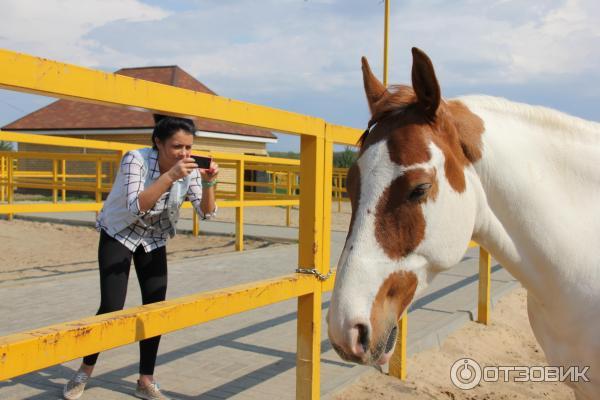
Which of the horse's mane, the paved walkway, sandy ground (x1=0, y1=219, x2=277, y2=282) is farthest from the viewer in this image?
sandy ground (x1=0, y1=219, x2=277, y2=282)

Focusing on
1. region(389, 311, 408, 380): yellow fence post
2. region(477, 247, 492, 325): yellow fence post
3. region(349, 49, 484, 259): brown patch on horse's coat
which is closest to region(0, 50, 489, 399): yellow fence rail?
region(349, 49, 484, 259): brown patch on horse's coat

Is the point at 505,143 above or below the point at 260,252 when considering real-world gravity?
above

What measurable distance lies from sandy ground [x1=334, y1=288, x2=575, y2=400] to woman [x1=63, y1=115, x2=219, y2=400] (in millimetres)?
1383

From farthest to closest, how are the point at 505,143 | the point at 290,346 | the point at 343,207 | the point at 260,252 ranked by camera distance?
the point at 343,207 < the point at 260,252 < the point at 290,346 < the point at 505,143

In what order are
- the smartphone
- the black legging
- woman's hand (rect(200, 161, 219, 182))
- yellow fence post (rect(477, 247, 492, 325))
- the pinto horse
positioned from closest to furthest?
the pinto horse < the smartphone < woman's hand (rect(200, 161, 219, 182)) < the black legging < yellow fence post (rect(477, 247, 492, 325))

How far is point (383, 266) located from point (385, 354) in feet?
0.91

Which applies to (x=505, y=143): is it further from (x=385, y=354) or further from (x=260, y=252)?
(x=260, y=252)

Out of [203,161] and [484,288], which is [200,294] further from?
[484,288]

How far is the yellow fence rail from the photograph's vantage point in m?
1.43

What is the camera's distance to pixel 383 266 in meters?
1.67

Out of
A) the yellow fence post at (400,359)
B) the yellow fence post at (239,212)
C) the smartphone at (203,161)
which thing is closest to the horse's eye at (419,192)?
the smartphone at (203,161)

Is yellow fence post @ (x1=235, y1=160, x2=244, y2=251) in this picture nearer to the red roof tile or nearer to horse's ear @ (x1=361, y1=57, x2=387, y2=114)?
horse's ear @ (x1=361, y1=57, x2=387, y2=114)

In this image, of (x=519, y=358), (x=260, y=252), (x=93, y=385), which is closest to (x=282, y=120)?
(x=93, y=385)

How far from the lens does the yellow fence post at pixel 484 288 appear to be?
5.34 meters
